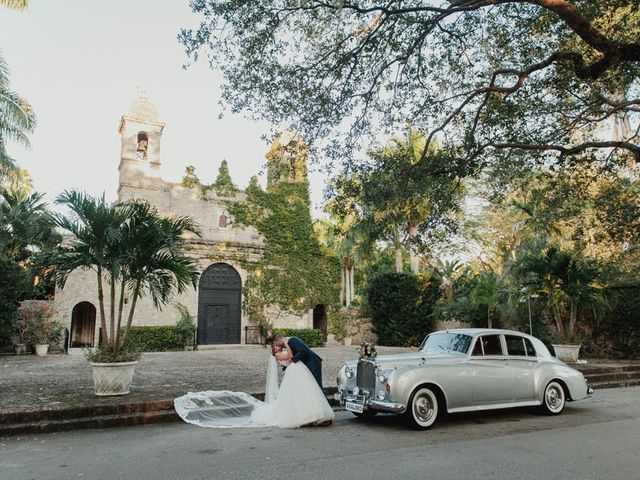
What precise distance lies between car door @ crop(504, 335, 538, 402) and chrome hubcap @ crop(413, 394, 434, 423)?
163 cm

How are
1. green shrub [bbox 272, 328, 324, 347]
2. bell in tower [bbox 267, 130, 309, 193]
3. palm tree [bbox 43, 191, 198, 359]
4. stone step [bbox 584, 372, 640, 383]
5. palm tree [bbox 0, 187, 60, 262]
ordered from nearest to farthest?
1. palm tree [bbox 43, 191, 198, 359]
2. bell in tower [bbox 267, 130, 309, 193]
3. stone step [bbox 584, 372, 640, 383]
4. palm tree [bbox 0, 187, 60, 262]
5. green shrub [bbox 272, 328, 324, 347]

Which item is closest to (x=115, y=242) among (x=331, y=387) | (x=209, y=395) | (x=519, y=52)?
(x=209, y=395)

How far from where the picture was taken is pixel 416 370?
6.96 meters

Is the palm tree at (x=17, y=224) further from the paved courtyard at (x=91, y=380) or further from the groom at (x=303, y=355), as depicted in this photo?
the groom at (x=303, y=355)

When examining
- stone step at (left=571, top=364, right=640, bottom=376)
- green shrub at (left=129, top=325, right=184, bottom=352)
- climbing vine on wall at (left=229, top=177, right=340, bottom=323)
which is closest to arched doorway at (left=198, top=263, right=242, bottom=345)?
climbing vine on wall at (left=229, top=177, right=340, bottom=323)

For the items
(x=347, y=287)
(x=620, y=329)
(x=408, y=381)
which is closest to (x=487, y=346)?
(x=408, y=381)

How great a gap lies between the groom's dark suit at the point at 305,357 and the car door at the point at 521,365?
298 cm

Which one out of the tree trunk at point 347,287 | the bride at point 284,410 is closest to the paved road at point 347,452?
the bride at point 284,410

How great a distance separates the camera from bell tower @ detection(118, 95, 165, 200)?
82.7 ft

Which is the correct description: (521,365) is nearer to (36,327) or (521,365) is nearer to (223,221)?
(36,327)

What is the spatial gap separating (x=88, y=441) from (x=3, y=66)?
17410 mm

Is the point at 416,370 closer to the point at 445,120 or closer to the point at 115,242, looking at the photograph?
the point at 115,242

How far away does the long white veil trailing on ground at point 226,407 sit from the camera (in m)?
7.22

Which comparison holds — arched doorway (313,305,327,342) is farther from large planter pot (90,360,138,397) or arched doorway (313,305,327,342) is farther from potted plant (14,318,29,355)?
large planter pot (90,360,138,397)
